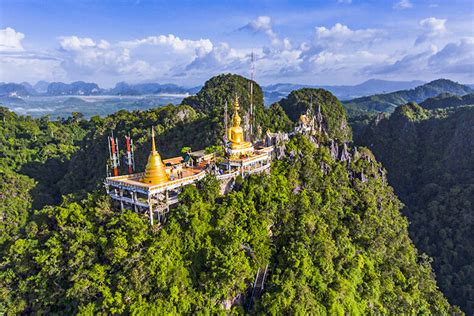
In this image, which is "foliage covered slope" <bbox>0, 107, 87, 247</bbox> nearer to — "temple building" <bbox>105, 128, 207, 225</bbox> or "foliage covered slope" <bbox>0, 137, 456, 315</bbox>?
"foliage covered slope" <bbox>0, 137, 456, 315</bbox>

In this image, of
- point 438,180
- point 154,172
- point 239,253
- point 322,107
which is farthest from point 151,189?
point 322,107

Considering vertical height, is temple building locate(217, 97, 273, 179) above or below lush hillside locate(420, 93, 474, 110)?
below

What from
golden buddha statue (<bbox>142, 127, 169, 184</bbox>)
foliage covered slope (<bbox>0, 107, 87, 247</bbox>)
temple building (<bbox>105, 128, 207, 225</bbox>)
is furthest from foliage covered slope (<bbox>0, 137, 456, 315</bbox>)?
foliage covered slope (<bbox>0, 107, 87, 247</bbox>)

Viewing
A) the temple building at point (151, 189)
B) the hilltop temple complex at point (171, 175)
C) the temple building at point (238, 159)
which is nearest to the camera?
the temple building at point (151, 189)

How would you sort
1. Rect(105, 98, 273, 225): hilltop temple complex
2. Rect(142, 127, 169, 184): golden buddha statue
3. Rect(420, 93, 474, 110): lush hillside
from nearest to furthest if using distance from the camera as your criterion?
Rect(105, 98, 273, 225): hilltop temple complex, Rect(142, 127, 169, 184): golden buddha statue, Rect(420, 93, 474, 110): lush hillside

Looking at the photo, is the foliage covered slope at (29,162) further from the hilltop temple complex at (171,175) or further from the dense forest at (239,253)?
the hilltop temple complex at (171,175)

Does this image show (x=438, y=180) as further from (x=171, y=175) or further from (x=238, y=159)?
(x=171, y=175)

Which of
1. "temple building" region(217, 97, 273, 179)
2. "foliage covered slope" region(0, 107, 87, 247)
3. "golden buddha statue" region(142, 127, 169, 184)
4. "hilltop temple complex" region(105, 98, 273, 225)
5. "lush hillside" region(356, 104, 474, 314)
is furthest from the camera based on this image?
"foliage covered slope" region(0, 107, 87, 247)

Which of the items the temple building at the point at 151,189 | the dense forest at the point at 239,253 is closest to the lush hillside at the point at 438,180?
the dense forest at the point at 239,253
